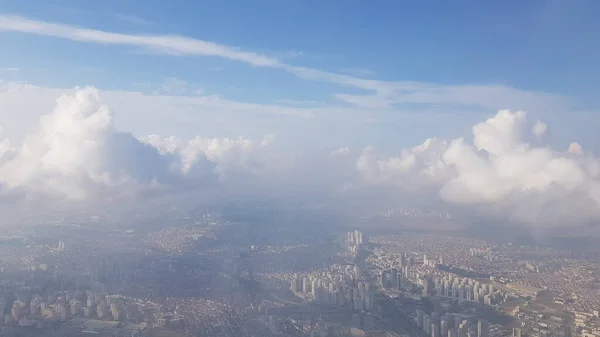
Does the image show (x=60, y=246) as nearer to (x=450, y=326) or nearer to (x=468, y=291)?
(x=450, y=326)

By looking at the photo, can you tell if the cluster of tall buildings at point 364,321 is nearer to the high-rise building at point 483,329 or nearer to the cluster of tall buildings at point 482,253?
the high-rise building at point 483,329

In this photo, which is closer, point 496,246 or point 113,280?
point 113,280

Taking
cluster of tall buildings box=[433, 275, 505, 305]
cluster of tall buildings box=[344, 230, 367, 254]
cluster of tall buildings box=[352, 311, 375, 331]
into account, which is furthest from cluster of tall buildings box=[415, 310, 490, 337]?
cluster of tall buildings box=[344, 230, 367, 254]

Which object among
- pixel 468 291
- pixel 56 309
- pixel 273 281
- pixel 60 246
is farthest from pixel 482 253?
pixel 60 246

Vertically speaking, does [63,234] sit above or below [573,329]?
above

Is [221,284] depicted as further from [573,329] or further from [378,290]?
[573,329]

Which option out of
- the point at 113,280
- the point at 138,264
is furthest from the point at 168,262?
the point at 113,280
